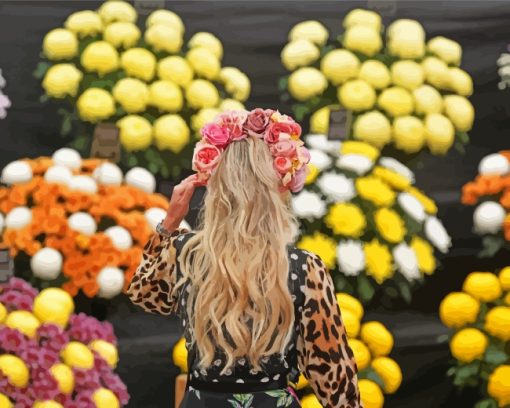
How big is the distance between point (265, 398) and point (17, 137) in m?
2.19

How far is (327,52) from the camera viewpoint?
4.21m

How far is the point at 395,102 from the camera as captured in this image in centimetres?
402

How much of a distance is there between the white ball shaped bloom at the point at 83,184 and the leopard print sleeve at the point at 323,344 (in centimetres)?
153

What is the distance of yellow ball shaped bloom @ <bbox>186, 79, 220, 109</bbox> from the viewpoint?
153 inches

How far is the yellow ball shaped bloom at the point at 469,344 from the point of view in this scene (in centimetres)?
372

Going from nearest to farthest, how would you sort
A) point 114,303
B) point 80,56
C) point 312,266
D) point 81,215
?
point 312,266
point 81,215
point 114,303
point 80,56

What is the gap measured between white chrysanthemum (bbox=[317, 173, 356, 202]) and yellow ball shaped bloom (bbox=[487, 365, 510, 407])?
0.81 m

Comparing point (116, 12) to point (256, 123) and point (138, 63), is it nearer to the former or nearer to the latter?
point (138, 63)

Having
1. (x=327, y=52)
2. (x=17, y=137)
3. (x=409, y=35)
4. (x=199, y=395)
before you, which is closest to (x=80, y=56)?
(x=17, y=137)

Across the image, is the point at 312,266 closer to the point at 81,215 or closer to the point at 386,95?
the point at 81,215

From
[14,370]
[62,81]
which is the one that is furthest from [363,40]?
[14,370]

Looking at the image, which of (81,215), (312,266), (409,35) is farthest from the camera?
(409,35)

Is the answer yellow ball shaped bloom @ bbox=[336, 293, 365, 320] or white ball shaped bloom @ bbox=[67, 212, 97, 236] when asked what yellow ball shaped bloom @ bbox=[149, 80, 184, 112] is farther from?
yellow ball shaped bloom @ bbox=[336, 293, 365, 320]

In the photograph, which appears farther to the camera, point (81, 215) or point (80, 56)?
point (80, 56)
